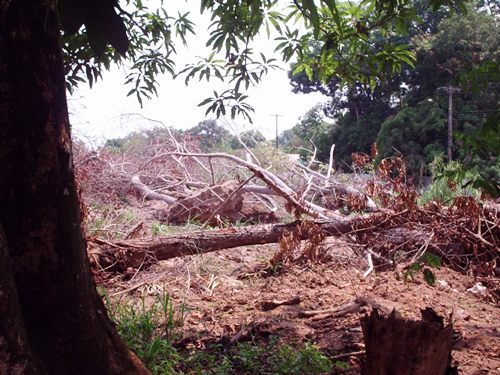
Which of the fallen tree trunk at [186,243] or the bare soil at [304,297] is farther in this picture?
the fallen tree trunk at [186,243]

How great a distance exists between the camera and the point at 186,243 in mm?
4715

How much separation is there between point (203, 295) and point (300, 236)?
3.34 feet

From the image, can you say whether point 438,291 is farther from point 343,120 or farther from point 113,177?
point 343,120

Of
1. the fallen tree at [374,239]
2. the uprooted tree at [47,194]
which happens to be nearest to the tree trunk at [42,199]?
the uprooted tree at [47,194]

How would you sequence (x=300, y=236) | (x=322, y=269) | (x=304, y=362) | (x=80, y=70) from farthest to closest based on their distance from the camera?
(x=322, y=269) < (x=300, y=236) < (x=80, y=70) < (x=304, y=362)

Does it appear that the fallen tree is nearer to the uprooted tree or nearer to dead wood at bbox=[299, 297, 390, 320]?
dead wood at bbox=[299, 297, 390, 320]

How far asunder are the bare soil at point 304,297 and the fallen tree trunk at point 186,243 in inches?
4.6

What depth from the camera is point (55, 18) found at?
167cm

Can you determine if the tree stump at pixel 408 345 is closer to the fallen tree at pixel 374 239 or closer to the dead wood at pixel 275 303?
the dead wood at pixel 275 303

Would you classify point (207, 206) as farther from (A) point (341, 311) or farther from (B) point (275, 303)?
(A) point (341, 311)

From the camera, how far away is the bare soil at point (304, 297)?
3139 millimetres

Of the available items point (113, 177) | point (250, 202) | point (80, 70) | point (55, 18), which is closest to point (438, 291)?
point (80, 70)

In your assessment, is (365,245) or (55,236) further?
(365,245)

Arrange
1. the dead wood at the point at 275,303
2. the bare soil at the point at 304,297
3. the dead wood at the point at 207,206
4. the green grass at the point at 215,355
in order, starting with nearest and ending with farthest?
the green grass at the point at 215,355 → the bare soil at the point at 304,297 → the dead wood at the point at 275,303 → the dead wood at the point at 207,206
